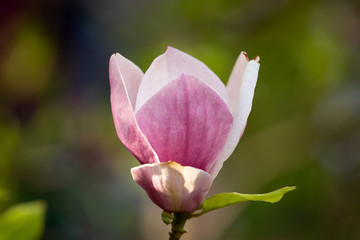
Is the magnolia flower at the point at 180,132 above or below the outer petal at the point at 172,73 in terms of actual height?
below

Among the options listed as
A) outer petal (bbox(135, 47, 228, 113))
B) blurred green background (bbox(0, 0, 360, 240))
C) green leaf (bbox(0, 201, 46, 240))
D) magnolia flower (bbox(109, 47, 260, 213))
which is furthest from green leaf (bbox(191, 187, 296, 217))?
blurred green background (bbox(0, 0, 360, 240))

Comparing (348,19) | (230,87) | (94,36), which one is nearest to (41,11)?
(94,36)

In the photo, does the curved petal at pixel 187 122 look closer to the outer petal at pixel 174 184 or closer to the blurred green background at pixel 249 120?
the outer petal at pixel 174 184

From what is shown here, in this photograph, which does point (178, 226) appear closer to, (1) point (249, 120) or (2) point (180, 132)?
(2) point (180, 132)

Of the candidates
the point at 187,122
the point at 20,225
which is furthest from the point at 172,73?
the point at 20,225

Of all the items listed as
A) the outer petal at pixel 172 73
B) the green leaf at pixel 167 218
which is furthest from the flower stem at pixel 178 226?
the outer petal at pixel 172 73

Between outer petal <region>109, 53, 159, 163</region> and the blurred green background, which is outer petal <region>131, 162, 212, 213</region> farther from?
the blurred green background
